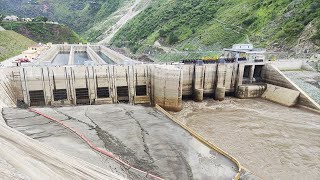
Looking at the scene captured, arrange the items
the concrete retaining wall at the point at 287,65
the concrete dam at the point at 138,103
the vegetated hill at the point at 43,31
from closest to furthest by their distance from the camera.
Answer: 1. the concrete dam at the point at 138,103
2. the concrete retaining wall at the point at 287,65
3. the vegetated hill at the point at 43,31

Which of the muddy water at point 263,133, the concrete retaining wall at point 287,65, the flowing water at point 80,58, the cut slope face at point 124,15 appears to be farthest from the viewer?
the cut slope face at point 124,15

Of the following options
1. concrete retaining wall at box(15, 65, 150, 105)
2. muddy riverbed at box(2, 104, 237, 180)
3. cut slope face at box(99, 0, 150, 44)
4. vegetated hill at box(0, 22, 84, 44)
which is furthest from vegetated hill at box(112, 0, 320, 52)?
muddy riverbed at box(2, 104, 237, 180)

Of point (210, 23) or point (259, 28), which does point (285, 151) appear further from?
point (210, 23)

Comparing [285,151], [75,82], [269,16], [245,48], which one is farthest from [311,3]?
[75,82]

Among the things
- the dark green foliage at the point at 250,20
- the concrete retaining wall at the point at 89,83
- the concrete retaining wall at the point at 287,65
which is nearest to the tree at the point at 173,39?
the dark green foliage at the point at 250,20

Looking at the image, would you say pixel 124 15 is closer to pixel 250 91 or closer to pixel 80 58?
pixel 80 58

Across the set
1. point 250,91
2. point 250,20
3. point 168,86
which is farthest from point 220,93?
point 250,20

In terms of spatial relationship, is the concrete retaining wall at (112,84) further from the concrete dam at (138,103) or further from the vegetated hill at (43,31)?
the vegetated hill at (43,31)

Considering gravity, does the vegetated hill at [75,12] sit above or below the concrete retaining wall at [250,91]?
above
